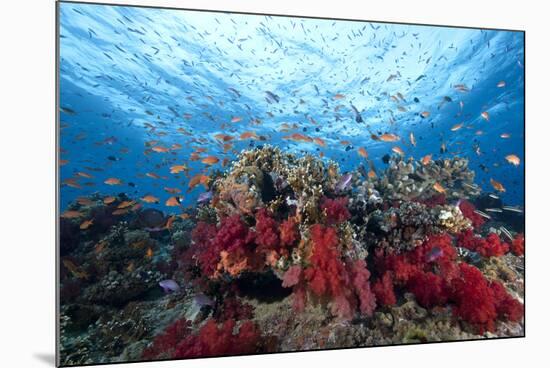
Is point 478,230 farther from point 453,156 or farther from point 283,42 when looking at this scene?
point 283,42

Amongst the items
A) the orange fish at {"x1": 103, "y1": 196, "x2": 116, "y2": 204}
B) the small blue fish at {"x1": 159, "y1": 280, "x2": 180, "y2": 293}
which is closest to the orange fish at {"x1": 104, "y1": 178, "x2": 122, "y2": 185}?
the orange fish at {"x1": 103, "y1": 196, "x2": 116, "y2": 204}

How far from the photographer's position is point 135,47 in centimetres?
420

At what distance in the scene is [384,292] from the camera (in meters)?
4.45

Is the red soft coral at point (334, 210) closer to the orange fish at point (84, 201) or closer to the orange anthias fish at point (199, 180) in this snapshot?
the orange anthias fish at point (199, 180)

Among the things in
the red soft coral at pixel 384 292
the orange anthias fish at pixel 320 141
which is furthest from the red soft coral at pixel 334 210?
the red soft coral at pixel 384 292

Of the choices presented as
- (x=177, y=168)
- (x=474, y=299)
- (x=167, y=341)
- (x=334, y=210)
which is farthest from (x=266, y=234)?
(x=474, y=299)

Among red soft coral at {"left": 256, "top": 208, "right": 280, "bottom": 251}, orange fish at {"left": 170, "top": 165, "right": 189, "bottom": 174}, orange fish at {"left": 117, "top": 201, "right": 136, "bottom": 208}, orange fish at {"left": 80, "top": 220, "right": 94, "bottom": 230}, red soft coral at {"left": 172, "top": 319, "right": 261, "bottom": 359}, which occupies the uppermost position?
orange fish at {"left": 170, "top": 165, "right": 189, "bottom": 174}

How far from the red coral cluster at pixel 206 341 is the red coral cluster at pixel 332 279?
676 millimetres

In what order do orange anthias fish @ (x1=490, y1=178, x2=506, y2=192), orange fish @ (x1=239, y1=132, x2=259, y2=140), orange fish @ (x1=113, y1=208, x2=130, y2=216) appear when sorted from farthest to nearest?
1. orange anthias fish @ (x1=490, y1=178, x2=506, y2=192)
2. orange fish @ (x1=239, y1=132, x2=259, y2=140)
3. orange fish @ (x1=113, y1=208, x2=130, y2=216)

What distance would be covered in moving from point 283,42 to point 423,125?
2.24 metres

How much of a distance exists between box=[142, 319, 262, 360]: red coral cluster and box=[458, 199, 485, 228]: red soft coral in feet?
10.8

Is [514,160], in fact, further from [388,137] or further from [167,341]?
[167,341]

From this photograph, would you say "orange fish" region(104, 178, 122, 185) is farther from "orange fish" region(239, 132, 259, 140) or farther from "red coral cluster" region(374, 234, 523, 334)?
"red coral cluster" region(374, 234, 523, 334)

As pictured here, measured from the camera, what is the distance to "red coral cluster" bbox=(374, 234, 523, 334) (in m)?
4.52
